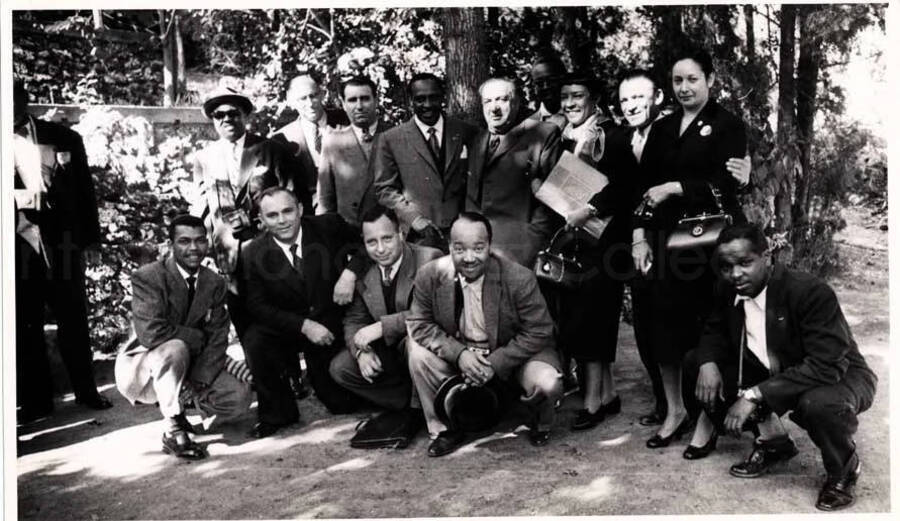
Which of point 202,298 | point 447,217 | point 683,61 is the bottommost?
point 202,298

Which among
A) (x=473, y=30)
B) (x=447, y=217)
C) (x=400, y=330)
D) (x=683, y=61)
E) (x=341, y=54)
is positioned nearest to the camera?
(x=683, y=61)

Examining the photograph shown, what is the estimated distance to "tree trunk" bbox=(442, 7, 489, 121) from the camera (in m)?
4.76

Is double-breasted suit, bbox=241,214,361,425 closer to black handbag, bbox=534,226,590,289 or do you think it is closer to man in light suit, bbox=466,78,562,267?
man in light suit, bbox=466,78,562,267

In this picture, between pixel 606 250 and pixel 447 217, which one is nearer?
pixel 606 250

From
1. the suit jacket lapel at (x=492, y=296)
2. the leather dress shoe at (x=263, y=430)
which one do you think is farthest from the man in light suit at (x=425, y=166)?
the leather dress shoe at (x=263, y=430)

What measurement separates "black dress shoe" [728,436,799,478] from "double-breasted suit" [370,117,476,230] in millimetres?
1972

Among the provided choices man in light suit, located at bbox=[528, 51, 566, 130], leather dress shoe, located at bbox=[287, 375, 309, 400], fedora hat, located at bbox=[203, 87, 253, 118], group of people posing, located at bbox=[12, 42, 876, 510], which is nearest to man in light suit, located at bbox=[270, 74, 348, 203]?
group of people posing, located at bbox=[12, 42, 876, 510]

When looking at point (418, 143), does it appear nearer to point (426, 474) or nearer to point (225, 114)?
point (225, 114)

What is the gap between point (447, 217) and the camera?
4.46 m

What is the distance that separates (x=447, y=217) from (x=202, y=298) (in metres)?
1.40

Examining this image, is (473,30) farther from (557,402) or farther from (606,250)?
(557,402)

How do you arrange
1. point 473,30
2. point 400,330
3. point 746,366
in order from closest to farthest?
point 746,366 < point 400,330 < point 473,30

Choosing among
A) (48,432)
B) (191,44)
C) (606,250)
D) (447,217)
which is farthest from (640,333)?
(191,44)

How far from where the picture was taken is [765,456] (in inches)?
140
